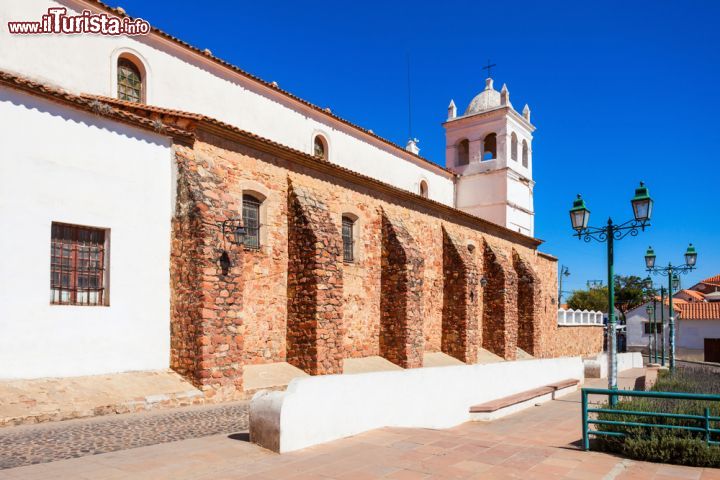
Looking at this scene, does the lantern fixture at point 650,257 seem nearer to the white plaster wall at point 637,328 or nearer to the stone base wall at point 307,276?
the stone base wall at point 307,276

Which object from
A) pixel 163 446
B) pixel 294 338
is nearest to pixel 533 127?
pixel 294 338

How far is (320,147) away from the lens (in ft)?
65.4

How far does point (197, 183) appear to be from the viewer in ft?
37.8

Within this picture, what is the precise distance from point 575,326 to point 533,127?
40.0 ft

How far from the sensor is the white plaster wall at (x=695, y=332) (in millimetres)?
40219

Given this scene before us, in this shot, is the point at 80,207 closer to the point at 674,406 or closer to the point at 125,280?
the point at 125,280

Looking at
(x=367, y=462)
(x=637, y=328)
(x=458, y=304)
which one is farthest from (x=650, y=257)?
(x=637, y=328)

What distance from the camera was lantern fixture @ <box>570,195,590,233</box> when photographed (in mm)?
12320

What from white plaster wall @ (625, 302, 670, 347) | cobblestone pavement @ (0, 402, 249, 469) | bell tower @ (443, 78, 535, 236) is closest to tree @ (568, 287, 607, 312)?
white plaster wall @ (625, 302, 670, 347)

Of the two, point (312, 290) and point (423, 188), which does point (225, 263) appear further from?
point (423, 188)

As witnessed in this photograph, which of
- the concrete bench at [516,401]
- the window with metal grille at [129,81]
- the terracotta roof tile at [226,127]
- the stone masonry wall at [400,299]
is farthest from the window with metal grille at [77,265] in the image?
the stone masonry wall at [400,299]

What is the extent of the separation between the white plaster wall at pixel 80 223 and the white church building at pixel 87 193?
0.02 meters

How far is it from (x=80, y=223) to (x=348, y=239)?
343 inches

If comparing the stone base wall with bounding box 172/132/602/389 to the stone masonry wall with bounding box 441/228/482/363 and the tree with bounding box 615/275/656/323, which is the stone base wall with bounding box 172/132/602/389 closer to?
the stone masonry wall with bounding box 441/228/482/363
